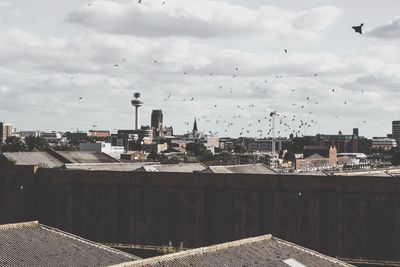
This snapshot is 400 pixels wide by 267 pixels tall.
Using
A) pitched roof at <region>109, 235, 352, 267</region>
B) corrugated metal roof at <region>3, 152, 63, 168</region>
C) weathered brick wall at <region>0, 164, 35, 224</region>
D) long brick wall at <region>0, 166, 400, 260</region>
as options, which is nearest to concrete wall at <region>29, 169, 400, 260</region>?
long brick wall at <region>0, 166, 400, 260</region>

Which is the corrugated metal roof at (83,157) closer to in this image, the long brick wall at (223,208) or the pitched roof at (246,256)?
the long brick wall at (223,208)

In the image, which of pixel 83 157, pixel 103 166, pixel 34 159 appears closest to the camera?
pixel 34 159

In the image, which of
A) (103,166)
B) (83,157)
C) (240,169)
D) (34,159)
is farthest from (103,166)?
(240,169)

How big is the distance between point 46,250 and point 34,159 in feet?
111

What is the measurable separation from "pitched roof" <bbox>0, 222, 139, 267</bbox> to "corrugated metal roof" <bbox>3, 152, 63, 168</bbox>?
2567 cm

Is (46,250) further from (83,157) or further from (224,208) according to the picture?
(83,157)

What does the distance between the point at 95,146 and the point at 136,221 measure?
83.9 meters

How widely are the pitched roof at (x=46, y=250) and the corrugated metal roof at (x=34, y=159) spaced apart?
2567 cm

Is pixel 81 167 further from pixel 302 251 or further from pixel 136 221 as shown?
pixel 302 251

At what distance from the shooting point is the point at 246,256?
29.1 metres

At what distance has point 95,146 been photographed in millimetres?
137125

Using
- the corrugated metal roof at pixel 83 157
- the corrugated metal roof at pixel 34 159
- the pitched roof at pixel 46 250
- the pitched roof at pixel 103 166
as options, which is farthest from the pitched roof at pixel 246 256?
the corrugated metal roof at pixel 83 157

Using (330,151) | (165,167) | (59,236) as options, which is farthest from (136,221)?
(330,151)

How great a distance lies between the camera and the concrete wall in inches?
1889
